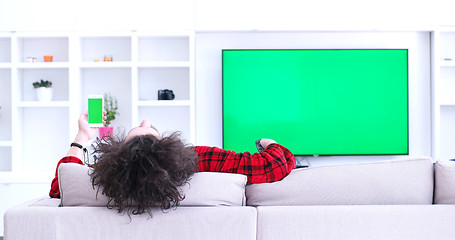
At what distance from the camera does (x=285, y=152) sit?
1574mm

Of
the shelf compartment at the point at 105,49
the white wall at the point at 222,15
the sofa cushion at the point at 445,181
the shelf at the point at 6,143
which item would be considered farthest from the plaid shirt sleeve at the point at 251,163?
the shelf at the point at 6,143

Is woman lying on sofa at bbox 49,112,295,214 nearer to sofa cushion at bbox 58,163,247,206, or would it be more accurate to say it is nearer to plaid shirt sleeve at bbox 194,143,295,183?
sofa cushion at bbox 58,163,247,206

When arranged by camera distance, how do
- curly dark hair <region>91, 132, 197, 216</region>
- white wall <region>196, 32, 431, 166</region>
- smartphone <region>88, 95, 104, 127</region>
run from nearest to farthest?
A: 1. curly dark hair <region>91, 132, 197, 216</region>
2. smartphone <region>88, 95, 104, 127</region>
3. white wall <region>196, 32, 431, 166</region>

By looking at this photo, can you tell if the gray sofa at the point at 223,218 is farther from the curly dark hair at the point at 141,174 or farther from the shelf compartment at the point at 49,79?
the shelf compartment at the point at 49,79

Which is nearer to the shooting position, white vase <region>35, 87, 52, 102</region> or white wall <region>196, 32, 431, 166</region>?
white vase <region>35, 87, 52, 102</region>

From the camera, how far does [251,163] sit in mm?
1466

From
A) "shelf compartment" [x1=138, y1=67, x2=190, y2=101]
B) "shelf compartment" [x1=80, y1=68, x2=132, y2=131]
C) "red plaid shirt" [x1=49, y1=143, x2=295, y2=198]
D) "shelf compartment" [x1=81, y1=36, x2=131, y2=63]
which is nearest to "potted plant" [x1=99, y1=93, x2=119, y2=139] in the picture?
"shelf compartment" [x1=80, y1=68, x2=132, y2=131]

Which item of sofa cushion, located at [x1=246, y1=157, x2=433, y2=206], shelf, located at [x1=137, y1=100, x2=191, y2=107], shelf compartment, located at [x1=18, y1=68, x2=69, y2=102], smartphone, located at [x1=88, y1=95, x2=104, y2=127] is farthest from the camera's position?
shelf compartment, located at [x1=18, y1=68, x2=69, y2=102]

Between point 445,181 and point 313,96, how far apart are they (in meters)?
2.77

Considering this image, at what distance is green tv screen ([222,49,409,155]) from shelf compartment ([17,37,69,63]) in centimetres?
155

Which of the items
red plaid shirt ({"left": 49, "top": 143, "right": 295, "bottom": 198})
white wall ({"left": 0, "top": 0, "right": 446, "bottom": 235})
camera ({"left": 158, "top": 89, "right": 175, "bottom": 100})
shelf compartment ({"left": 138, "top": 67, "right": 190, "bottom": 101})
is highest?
white wall ({"left": 0, "top": 0, "right": 446, "bottom": 235})

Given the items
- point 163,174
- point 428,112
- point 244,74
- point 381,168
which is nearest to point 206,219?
point 163,174

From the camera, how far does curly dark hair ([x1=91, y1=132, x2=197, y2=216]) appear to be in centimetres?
124

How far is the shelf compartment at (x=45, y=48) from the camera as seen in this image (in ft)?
14.2
